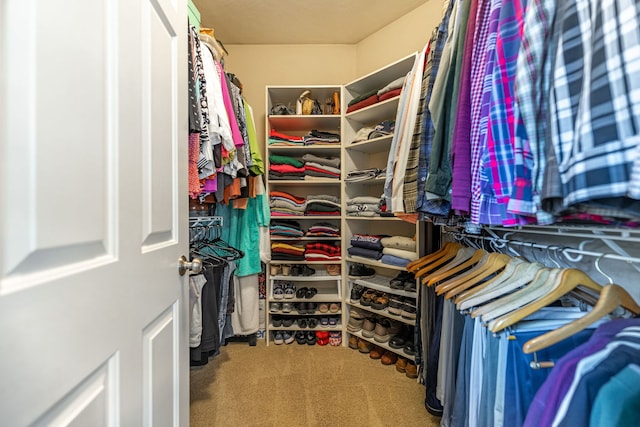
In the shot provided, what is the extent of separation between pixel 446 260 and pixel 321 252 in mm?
1073

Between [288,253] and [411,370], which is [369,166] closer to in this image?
[288,253]

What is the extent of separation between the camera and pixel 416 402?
4.85ft

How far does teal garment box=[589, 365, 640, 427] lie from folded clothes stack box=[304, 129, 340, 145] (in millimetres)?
1939

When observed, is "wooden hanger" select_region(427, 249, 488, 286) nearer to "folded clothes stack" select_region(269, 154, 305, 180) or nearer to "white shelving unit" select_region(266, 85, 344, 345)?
"white shelving unit" select_region(266, 85, 344, 345)

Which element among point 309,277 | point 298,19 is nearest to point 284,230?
point 309,277

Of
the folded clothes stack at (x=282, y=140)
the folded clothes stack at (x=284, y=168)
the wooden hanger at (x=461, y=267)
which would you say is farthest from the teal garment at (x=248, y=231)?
the wooden hanger at (x=461, y=267)

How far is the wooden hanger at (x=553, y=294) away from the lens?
0.66 metres

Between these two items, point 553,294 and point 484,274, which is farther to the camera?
→ point 484,274

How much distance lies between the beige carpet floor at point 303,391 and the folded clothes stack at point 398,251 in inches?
27.4

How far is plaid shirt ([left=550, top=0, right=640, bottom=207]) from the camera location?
41cm

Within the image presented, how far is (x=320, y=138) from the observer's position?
85.7 inches

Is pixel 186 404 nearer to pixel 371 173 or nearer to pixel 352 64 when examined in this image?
pixel 371 173

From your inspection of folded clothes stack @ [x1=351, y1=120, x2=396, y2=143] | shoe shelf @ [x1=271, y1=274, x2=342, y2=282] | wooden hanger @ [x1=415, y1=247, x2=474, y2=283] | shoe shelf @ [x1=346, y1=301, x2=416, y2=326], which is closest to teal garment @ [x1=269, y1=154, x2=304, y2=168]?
folded clothes stack @ [x1=351, y1=120, x2=396, y2=143]

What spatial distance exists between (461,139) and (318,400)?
4.83ft
